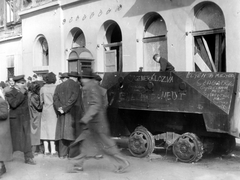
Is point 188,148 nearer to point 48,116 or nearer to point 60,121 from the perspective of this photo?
point 60,121

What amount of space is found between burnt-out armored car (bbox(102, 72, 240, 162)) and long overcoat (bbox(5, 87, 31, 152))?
1970 millimetres

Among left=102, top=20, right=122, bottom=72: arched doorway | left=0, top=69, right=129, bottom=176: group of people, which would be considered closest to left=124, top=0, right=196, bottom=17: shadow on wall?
left=102, top=20, right=122, bottom=72: arched doorway

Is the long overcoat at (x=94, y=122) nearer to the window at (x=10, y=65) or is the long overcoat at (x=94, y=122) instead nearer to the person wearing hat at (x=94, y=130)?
the person wearing hat at (x=94, y=130)

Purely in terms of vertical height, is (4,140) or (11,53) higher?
(11,53)

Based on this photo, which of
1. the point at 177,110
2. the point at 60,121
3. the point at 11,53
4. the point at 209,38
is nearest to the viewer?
the point at 177,110

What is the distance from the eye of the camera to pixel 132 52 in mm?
14219

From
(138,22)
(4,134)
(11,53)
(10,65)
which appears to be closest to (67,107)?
(4,134)

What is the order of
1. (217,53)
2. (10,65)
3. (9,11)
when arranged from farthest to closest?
1. (9,11)
2. (10,65)
3. (217,53)

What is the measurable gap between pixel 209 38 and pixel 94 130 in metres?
6.54

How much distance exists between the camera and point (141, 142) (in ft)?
27.4

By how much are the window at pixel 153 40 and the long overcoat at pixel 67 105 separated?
560 centimetres

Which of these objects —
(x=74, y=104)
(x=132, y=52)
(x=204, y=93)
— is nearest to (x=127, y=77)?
(x=74, y=104)

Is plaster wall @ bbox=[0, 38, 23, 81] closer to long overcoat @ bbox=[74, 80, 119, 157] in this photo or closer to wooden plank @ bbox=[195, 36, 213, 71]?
wooden plank @ bbox=[195, 36, 213, 71]

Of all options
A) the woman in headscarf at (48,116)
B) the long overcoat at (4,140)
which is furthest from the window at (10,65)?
the long overcoat at (4,140)
